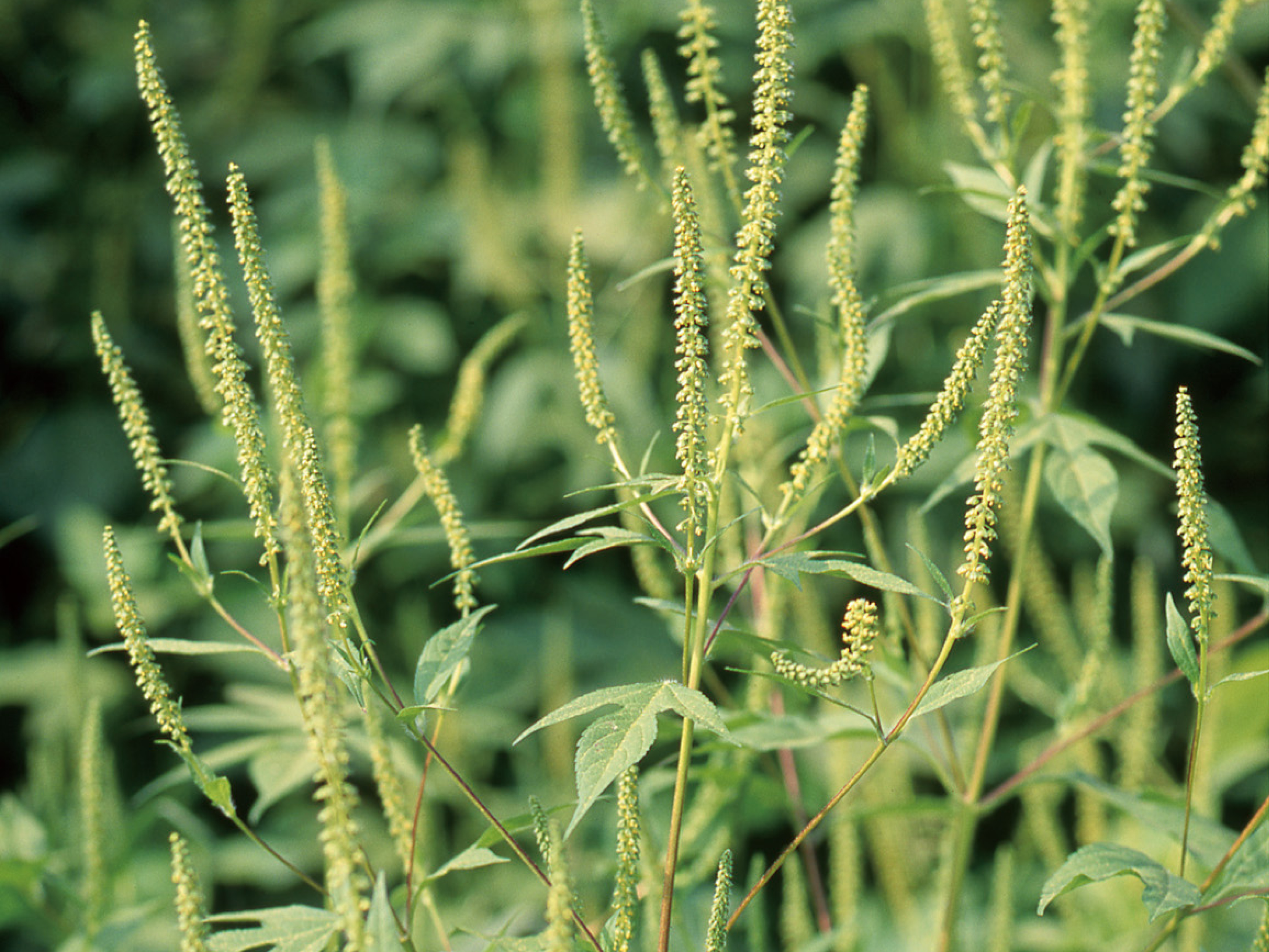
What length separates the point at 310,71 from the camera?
358 centimetres

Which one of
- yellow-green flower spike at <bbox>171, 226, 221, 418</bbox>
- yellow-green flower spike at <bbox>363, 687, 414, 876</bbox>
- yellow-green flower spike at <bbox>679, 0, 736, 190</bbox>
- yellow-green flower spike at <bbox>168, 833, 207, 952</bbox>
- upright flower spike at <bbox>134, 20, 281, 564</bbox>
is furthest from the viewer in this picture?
yellow-green flower spike at <bbox>171, 226, 221, 418</bbox>

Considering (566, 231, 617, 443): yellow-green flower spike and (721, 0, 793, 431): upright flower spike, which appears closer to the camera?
(721, 0, 793, 431): upright flower spike

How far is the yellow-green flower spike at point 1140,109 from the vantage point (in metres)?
1.15

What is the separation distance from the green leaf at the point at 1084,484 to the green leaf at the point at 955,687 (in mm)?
431

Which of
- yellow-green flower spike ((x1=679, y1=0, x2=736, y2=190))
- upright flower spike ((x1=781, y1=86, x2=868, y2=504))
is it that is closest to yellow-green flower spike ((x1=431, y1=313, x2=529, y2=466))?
yellow-green flower spike ((x1=679, y1=0, x2=736, y2=190))

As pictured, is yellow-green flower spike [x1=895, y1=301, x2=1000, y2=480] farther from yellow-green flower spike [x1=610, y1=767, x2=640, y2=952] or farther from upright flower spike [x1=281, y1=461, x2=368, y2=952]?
upright flower spike [x1=281, y1=461, x2=368, y2=952]

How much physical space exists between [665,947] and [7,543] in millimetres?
3006

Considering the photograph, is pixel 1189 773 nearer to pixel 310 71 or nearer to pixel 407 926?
pixel 407 926

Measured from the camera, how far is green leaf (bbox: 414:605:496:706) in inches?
35.7

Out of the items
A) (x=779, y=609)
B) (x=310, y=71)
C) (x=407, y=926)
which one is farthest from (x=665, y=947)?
(x=310, y=71)

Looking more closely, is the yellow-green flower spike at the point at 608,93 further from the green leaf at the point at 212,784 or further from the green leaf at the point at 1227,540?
the green leaf at the point at 1227,540

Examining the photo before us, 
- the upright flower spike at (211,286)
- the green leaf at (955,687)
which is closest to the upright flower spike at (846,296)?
the green leaf at (955,687)

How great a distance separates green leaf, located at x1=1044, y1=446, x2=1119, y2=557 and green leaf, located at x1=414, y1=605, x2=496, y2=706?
2.08ft

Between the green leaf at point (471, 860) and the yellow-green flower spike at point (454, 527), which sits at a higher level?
the yellow-green flower spike at point (454, 527)
